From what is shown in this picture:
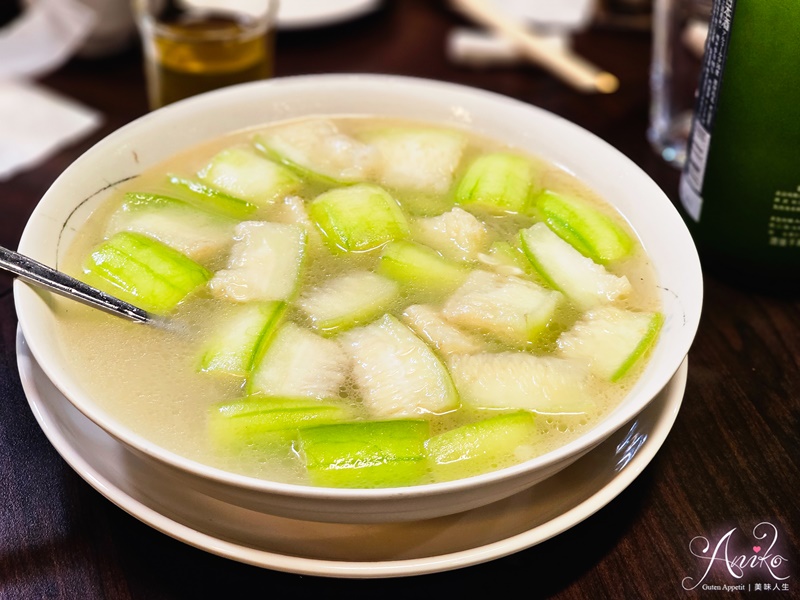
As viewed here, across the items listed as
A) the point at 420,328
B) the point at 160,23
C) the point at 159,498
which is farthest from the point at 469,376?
the point at 160,23

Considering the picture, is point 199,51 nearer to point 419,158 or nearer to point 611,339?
point 419,158

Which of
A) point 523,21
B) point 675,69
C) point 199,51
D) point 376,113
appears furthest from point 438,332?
point 523,21

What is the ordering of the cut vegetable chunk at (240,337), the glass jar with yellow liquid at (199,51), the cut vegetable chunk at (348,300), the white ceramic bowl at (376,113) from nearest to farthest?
the white ceramic bowl at (376,113)
the cut vegetable chunk at (240,337)
the cut vegetable chunk at (348,300)
the glass jar with yellow liquid at (199,51)

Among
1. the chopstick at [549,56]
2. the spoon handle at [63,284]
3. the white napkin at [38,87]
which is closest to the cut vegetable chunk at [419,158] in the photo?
the spoon handle at [63,284]

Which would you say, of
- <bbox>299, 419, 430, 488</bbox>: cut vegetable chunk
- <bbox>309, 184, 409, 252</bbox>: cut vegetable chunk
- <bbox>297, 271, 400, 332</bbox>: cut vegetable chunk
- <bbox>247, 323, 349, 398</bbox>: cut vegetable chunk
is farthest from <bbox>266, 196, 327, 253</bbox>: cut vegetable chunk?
<bbox>299, 419, 430, 488</bbox>: cut vegetable chunk

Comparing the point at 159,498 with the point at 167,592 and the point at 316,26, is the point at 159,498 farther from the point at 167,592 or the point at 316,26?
the point at 316,26

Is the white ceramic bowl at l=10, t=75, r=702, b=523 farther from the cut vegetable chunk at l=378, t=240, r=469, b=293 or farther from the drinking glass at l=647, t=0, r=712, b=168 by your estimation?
the drinking glass at l=647, t=0, r=712, b=168

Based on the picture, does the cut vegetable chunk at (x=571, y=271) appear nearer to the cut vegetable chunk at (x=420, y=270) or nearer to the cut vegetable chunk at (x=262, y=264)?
the cut vegetable chunk at (x=420, y=270)
